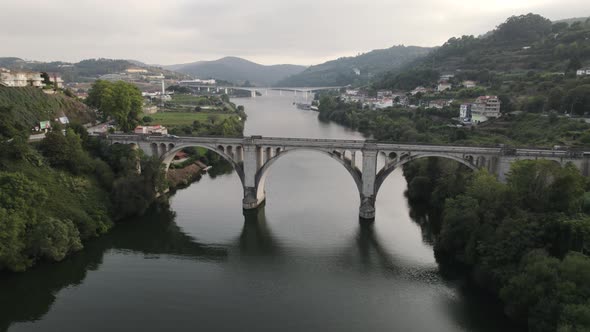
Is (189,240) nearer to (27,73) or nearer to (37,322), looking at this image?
(37,322)

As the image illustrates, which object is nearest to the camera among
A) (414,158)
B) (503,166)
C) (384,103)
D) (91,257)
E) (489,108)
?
(91,257)

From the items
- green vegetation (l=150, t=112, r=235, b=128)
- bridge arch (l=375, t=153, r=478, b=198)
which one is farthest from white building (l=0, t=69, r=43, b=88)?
bridge arch (l=375, t=153, r=478, b=198)

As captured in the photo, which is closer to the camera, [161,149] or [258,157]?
[258,157]

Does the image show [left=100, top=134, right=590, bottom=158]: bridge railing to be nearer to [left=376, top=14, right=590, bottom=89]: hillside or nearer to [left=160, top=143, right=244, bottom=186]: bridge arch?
[left=160, top=143, right=244, bottom=186]: bridge arch

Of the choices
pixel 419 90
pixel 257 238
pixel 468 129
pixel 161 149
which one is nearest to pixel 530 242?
→ pixel 257 238

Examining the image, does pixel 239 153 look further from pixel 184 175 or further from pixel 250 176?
pixel 184 175

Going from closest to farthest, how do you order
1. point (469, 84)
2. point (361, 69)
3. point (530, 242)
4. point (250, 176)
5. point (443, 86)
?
point (530, 242) → point (250, 176) → point (469, 84) → point (443, 86) → point (361, 69)

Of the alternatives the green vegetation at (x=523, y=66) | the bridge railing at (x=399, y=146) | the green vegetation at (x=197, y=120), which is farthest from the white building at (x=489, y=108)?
the green vegetation at (x=197, y=120)

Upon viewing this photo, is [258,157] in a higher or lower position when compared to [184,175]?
higher
